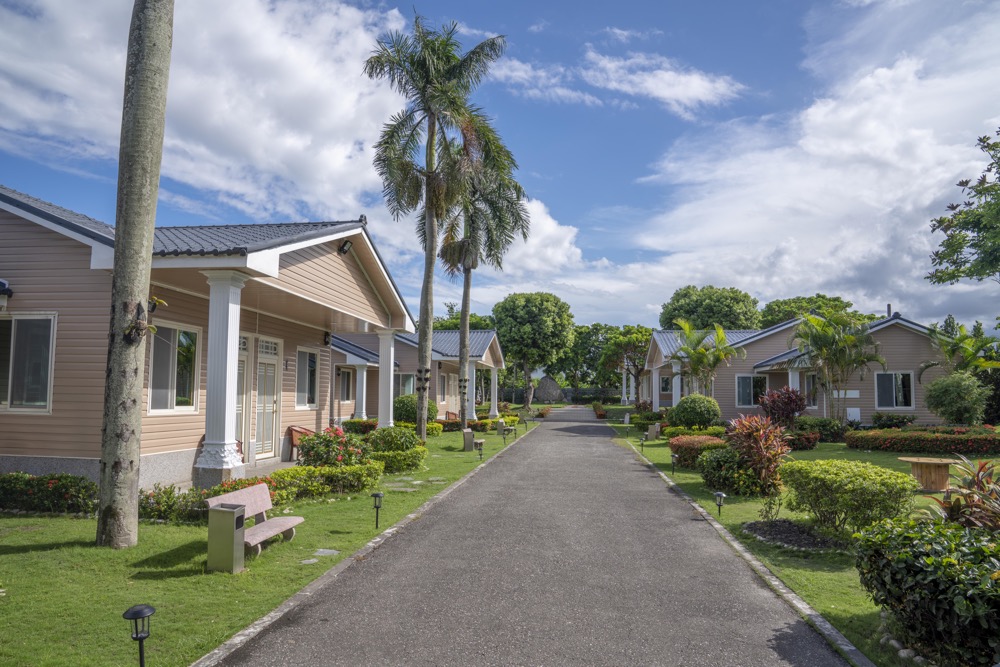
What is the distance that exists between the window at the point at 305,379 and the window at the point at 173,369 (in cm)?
476

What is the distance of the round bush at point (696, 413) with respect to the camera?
81.8 feet

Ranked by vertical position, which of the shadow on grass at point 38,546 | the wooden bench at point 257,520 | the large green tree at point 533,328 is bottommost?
the shadow on grass at point 38,546

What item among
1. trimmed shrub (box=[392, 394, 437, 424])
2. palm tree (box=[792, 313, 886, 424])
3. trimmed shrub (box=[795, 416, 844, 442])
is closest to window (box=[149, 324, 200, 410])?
trimmed shrub (box=[392, 394, 437, 424])

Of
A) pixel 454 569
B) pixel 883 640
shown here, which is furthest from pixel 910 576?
pixel 454 569

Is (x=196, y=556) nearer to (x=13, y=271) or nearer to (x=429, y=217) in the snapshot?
(x=13, y=271)

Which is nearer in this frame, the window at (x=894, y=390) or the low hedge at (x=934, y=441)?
the low hedge at (x=934, y=441)

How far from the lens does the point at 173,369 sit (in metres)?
12.0

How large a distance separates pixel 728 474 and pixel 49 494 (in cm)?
1159

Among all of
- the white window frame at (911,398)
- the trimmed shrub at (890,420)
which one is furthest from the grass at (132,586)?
the white window frame at (911,398)

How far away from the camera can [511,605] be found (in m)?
6.02

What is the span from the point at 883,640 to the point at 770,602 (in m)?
1.22

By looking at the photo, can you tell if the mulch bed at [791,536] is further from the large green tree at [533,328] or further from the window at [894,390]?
Result: the large green tree at [533,328]

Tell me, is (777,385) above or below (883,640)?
above

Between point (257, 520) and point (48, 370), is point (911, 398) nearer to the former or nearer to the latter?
point (257, 520)
